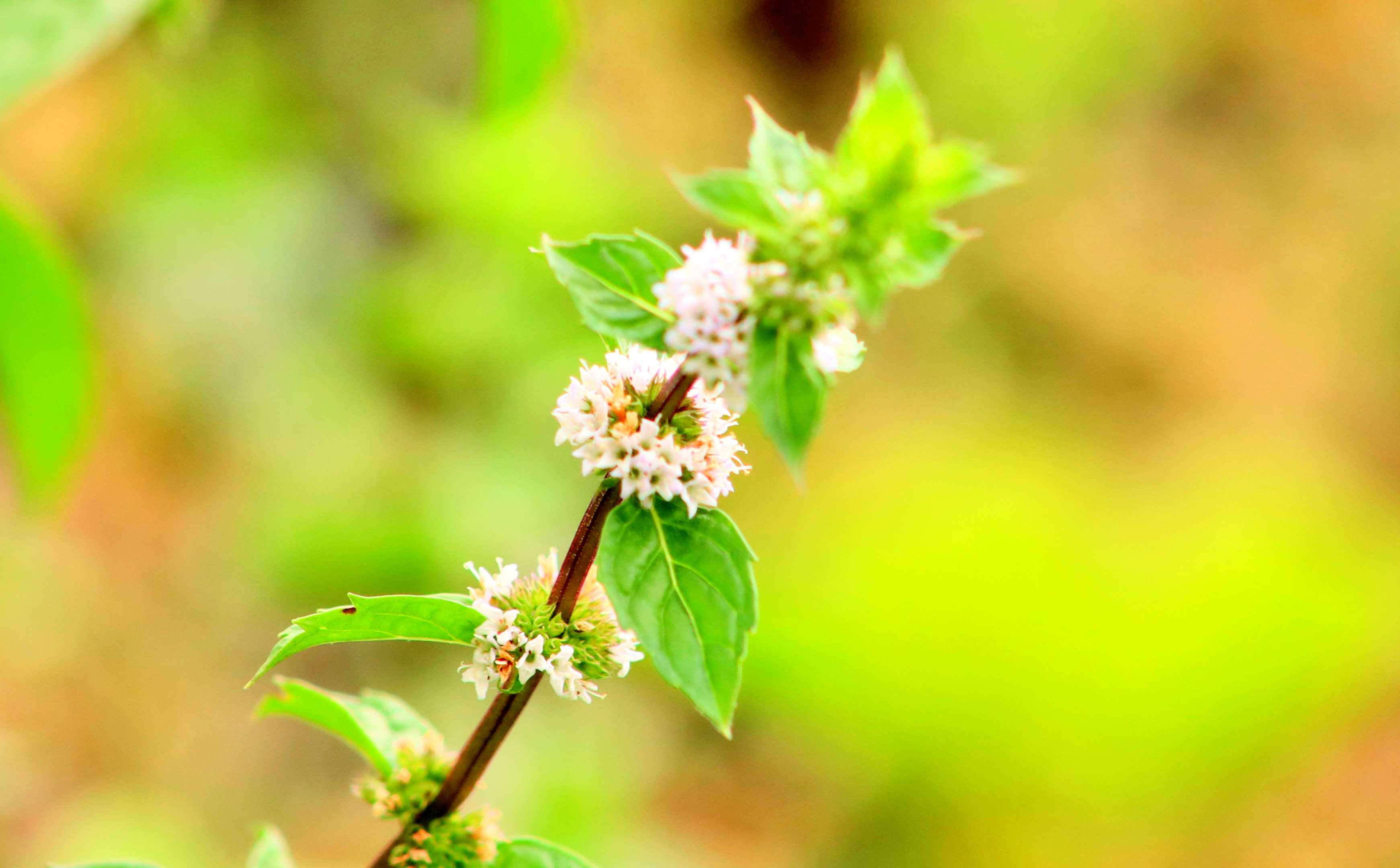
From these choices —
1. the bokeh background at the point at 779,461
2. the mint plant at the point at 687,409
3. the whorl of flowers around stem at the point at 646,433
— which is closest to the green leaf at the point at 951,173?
the mint plant at the point at 687,409

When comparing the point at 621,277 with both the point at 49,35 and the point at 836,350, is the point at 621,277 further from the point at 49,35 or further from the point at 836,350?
the point at 49,35

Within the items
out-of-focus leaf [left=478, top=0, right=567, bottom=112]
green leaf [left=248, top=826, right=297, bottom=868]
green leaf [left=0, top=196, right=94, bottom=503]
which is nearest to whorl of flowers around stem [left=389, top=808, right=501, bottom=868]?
green leaf [left=248, top=826, right=297, bottom=868]

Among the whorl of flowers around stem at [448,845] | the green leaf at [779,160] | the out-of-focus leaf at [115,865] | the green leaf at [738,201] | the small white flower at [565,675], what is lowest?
the out-of-focus leaf at [115,865]

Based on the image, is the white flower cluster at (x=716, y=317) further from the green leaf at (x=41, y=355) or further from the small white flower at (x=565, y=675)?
the green leaf at (x=41, y=355)

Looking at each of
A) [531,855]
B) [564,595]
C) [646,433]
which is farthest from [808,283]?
[531,855]

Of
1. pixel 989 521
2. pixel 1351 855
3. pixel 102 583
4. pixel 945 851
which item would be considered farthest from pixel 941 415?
pixel 102 583

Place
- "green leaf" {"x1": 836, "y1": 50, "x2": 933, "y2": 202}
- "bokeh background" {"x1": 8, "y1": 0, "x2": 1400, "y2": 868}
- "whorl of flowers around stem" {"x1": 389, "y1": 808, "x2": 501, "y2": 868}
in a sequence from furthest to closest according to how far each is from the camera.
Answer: "bokeh background" {"x1": 8, "y1": 0, "x2": 1400, "y2": 868}
"whorl of flowers around stem" {"x1": 389, "y1": 808, "x2": 501, "y2": 868}
"green leaf" {"x1": 836, "y1": 50, "x2": 933, "y2": 202}

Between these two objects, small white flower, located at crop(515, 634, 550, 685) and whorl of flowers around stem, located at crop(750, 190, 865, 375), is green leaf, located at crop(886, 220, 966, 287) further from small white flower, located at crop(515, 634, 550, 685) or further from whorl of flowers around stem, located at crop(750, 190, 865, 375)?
small white flower, located at crop(515, 634, 550, 685)
